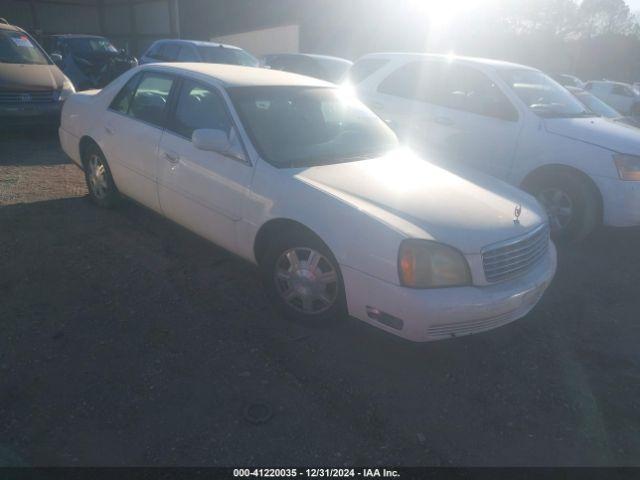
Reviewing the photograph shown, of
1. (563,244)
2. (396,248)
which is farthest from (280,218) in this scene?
(563,244)

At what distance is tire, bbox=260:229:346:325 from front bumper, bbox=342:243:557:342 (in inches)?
6.5

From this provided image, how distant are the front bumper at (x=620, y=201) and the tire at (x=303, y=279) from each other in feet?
10.5

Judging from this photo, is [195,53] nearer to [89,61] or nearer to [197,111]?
[89,61]

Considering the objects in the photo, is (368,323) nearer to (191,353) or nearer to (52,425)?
(191,353)

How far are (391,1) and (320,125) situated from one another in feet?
92.2

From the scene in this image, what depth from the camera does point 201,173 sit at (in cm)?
369

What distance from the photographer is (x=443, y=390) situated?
9.45 ft

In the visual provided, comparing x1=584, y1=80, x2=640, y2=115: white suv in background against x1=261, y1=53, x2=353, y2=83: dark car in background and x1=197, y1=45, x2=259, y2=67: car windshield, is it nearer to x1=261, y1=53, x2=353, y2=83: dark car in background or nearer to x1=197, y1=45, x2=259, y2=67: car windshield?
x1=261, y1=53, x2=353, y2=83: dark car in background

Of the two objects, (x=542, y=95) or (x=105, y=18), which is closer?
(x=542, y=95)

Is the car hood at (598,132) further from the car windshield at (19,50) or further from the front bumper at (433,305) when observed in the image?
the car windshield at (19,50)

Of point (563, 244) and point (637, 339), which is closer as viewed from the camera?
point (637, 339)

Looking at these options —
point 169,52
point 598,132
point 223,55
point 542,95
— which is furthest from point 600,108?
point 169,52

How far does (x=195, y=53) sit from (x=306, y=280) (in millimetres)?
8651

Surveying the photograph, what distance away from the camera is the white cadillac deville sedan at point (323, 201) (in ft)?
9.09
